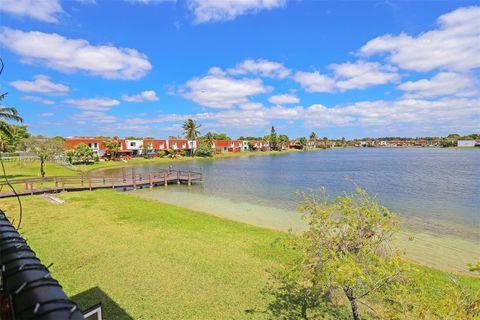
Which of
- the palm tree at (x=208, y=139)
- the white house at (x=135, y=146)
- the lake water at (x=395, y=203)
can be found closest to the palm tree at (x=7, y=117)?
the lake water at (x=395, y=203)

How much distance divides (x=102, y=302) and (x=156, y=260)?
2709 millimetres

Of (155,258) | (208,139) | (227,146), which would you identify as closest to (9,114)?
(155,258)

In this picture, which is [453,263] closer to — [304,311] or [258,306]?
[304,311]

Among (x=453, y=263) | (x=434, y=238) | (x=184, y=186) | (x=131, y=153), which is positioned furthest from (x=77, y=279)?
(x=131, y=153)

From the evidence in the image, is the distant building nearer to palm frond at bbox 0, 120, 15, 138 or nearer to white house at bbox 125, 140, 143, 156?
white house at bbox 125, 140, 143, 156

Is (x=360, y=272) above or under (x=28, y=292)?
under

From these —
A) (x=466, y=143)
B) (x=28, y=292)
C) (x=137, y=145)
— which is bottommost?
(x=28, y=292)

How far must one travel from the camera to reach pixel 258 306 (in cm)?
699

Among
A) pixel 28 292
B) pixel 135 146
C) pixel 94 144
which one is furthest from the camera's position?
pixel 135 146

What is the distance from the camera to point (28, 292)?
1.72 meters

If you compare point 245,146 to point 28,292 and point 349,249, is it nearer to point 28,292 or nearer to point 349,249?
point 349,249

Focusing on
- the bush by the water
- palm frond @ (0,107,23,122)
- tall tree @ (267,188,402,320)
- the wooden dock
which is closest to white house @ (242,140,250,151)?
the wooden dock

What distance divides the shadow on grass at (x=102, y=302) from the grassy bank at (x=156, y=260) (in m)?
0.02

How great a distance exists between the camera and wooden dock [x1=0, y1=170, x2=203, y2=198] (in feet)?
72.0
